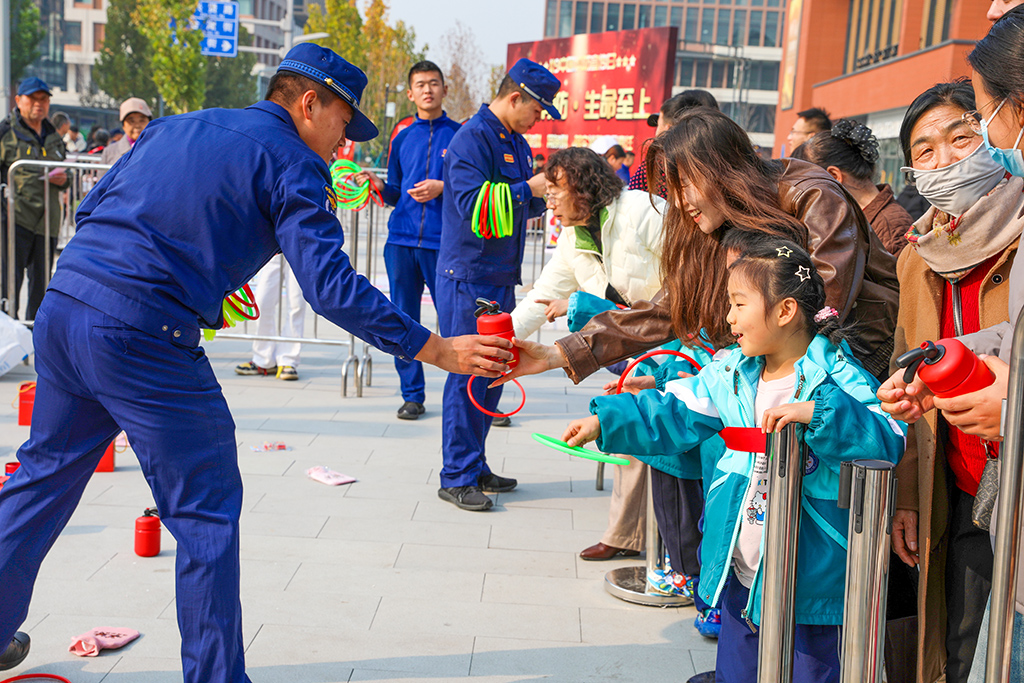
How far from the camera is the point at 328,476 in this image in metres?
5.28

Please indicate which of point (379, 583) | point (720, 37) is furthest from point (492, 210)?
point (720, 37)

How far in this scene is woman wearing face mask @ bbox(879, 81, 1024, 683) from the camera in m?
2.42

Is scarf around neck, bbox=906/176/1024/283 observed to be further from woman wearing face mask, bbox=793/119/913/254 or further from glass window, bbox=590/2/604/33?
glass window, bbox=590/2/604/33

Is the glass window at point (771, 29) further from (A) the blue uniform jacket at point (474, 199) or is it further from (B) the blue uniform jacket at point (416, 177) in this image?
(A) the blue uniform jacket at point (474, 199)

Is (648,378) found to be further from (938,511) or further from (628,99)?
(628,99)

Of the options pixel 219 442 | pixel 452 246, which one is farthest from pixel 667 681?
pixel 452 246

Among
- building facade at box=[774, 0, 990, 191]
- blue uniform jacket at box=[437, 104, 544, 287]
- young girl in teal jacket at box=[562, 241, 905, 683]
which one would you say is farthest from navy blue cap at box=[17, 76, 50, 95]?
building facade at box=[774, 0, 990, 191]

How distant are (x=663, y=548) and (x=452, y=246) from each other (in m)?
2.06

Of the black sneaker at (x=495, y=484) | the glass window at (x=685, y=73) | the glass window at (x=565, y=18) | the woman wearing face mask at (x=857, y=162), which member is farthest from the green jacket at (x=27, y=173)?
the glass window at (x=565, y=18)

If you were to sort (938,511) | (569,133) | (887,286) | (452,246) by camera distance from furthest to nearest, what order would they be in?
(569,133) → (452,246) → (887,286) → (938,511)

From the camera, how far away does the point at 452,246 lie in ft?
17.0

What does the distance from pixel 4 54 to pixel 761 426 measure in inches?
557

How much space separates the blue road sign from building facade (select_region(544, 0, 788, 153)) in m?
54.5

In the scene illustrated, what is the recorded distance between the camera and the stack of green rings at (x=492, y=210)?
502cm
